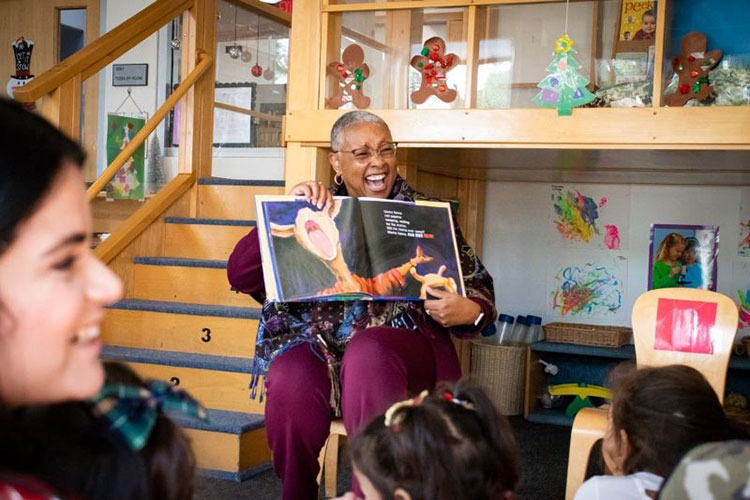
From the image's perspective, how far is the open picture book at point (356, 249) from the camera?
2.18m

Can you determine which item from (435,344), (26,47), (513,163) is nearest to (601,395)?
(513,163)

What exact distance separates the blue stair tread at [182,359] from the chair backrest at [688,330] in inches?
56.1

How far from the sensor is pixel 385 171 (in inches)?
96.7

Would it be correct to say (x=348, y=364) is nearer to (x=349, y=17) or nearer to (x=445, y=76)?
(x=445, y=76)

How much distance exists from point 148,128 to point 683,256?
261 centimetres

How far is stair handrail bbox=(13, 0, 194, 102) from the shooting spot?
3553 mm

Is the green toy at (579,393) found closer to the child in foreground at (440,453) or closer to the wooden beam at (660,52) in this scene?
the wooden beam at (660,52)

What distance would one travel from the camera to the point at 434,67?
3.07 m

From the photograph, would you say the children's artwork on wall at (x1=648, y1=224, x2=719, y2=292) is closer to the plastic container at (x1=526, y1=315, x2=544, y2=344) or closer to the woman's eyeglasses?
the plastic container at (x1=526, y1=315, x2=544, y2=344)

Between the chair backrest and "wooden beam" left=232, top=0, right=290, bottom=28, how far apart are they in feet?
10.0

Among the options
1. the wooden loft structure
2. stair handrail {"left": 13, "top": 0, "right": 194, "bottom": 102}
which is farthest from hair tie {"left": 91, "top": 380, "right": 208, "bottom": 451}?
stair handrail {"left": 13, "top": 0, "right": 194, "bottom": 102}

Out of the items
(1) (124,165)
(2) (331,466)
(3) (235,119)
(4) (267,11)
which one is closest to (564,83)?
(2) (331,466)

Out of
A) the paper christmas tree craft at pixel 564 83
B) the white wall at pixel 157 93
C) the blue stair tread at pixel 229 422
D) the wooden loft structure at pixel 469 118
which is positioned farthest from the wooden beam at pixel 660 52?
the white wall at pixel 157 93

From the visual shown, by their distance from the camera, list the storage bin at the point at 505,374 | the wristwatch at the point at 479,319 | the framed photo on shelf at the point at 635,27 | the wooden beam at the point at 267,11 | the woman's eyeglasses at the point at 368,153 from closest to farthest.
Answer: the wristwatch at the point at 479,319, the woman's eyeglasses at the point at 368,153, the framed photo on shelf at the point at 635,27, the storage bin at the point at 505,374, the wooden beam at the point at 267,11
